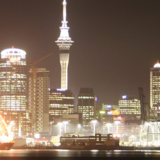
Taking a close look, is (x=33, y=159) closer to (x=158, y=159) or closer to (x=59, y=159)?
(x=59, y=159)

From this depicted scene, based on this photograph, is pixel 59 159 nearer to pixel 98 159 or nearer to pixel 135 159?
pixel 98 159

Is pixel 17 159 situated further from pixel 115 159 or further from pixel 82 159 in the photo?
pixel 115 159

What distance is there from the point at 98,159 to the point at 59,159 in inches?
370

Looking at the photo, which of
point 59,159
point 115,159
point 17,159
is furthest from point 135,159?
point 17,159

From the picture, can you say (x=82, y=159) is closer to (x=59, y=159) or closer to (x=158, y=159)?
(x=59, y=159)

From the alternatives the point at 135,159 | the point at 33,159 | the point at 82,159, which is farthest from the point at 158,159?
the point at 33,159

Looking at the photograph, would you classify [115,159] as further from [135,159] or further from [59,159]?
[59,159]

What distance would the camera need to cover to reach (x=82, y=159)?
131000mm

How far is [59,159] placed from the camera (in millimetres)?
129750

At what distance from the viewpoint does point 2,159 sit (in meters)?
127

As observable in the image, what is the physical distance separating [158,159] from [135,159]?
7.37 metres

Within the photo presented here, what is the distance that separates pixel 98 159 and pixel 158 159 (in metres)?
14.3

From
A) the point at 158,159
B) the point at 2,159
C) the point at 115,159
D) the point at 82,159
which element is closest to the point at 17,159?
the point at 2,159

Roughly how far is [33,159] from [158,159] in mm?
29698
